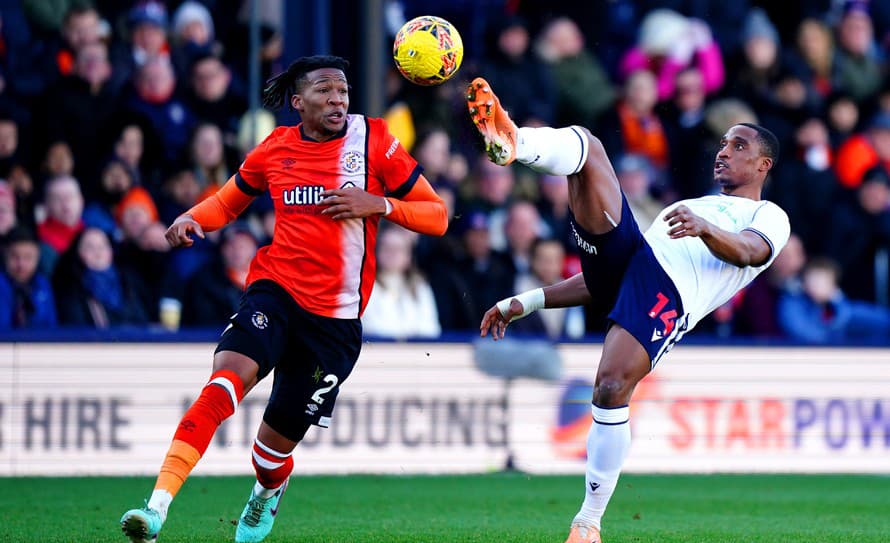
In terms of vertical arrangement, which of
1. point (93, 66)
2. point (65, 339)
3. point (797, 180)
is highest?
point (93, 66)

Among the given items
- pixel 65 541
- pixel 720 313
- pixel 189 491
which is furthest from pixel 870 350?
pixel 65 541

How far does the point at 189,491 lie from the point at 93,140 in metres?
3.60

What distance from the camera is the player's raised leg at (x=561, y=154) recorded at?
6613mm

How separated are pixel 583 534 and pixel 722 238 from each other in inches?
61.2

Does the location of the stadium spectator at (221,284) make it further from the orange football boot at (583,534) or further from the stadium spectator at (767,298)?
the orange football boot at (583,534)

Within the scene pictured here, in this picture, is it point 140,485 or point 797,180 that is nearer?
point 140,485

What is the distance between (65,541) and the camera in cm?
763

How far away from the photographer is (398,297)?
12.9 m

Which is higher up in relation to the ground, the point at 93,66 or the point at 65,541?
the point at 93,66

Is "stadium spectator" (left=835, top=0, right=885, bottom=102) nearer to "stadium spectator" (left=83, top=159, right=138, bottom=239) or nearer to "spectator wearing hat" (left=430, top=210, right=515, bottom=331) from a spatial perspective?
"spectator wearing hat" (left=430, top=210, right=515, bottom=331)

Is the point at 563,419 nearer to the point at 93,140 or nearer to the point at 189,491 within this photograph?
the point at 189,491

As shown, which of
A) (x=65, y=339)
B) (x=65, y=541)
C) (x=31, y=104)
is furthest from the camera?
(x=31, y=104)

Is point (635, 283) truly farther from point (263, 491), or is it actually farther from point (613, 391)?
point (263, 491)

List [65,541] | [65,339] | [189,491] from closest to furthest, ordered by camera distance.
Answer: [65,541] → [189,491] → [65,339]
